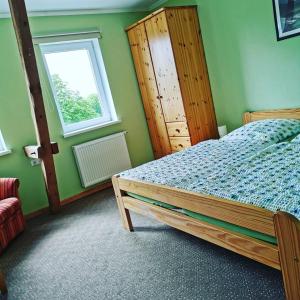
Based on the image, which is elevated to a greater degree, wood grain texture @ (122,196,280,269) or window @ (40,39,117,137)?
window @ (40,39,117,137)

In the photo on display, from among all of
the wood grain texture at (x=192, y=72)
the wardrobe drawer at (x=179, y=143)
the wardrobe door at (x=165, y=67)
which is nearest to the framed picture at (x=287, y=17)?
the wood grain texture at (x=192, y=72)

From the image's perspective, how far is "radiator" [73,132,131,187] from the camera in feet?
12.1

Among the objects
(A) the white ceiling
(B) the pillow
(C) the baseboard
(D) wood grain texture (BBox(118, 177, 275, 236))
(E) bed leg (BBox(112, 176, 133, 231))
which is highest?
(A) the white ceiling

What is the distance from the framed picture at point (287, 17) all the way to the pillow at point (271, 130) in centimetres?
83

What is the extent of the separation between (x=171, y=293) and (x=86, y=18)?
338 centimetres

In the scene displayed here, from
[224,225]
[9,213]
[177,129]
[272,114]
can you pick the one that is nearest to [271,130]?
[272,114]

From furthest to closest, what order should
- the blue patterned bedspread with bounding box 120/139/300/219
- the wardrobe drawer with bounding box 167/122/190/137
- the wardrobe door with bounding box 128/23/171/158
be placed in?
1. the wardrobe door with bounding box 128/23/171/158
2. the wardrobe drawer with bounding box 167/122/190/137
3. the blue patterned bedspread with bounding box 120/139/300/219

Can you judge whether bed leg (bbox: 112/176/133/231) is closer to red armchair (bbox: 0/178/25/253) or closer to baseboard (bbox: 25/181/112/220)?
red armchair (bbox: 0/178/25/253)

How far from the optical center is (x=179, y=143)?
3.79 metres

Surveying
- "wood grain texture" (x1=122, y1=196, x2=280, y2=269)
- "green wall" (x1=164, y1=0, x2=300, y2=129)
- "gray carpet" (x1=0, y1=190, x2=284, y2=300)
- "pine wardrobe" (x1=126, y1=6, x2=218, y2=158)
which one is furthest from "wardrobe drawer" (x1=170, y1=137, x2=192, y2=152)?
"wood grain texture" (x1=122, y1=196, x2=280, y2=269)

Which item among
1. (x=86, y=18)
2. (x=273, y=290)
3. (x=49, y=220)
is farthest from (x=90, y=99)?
(x=273, y=290)

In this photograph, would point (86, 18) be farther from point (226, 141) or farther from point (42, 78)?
point (226, 141)

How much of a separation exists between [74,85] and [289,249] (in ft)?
10.8

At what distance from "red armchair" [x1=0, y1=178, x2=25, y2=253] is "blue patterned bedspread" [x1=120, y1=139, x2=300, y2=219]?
1.14m
